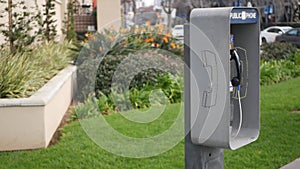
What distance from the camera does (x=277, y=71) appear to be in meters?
14.0

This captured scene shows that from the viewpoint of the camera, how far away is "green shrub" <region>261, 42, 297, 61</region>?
1702 cm

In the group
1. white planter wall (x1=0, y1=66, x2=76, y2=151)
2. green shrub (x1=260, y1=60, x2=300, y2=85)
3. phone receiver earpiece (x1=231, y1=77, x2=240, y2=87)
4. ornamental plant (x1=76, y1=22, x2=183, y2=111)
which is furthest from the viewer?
green shrub (x1=260, y1=60, x2=300, y2=85)

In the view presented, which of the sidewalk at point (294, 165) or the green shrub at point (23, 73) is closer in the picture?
the sidewalk at point (294, 165)

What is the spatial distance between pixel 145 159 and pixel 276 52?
38.8 feet

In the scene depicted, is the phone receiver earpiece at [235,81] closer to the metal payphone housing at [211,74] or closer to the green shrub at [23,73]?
the metal payphone housing at [211,74]

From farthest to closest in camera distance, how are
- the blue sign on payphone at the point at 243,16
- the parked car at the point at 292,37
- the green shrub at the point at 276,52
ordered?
the parked car at the point at 292,37 < the green shrub at the point at 276,52 < the blue sign on payphone at the point at 243,16

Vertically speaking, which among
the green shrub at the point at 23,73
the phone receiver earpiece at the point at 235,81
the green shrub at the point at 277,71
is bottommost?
the green shrub at the point at 277,71

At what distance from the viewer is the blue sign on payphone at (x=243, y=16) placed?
12.7 feet

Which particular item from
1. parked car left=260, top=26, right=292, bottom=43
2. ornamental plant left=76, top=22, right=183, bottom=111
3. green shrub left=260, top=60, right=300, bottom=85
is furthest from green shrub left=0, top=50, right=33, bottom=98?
parked car left=260, top=26, right=292, bottom=43

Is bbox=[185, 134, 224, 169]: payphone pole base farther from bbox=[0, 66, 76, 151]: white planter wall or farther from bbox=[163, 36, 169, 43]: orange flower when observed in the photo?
bbox=[163, 36, 169, 43]: orange flower

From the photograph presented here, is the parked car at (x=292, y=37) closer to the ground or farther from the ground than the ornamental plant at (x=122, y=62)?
closer to the ground

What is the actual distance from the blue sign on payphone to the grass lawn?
91.7 inches

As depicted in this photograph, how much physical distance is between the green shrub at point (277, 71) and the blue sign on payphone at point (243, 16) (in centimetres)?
933

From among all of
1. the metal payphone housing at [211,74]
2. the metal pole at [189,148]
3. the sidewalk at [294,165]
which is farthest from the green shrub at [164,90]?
the metal payphone housing at [211,74]
